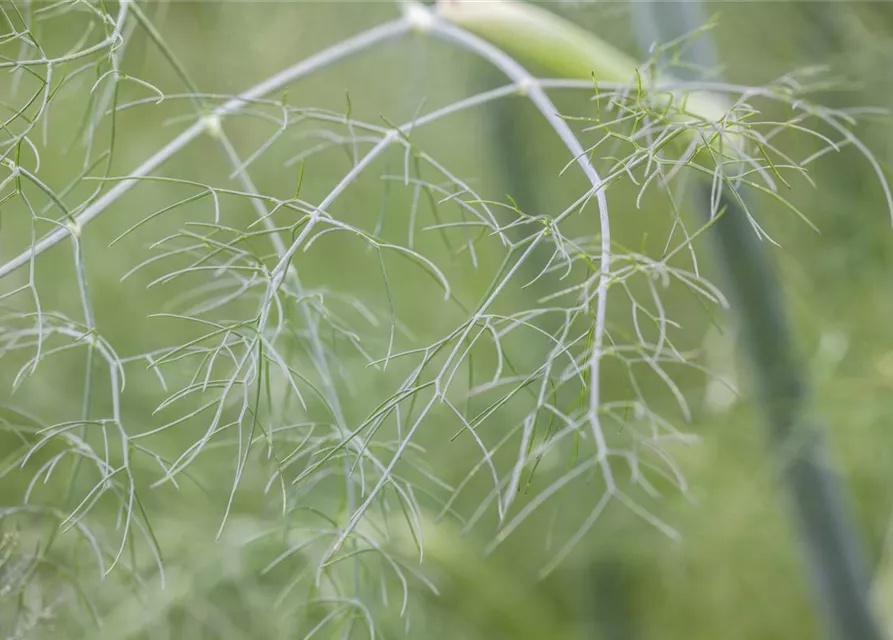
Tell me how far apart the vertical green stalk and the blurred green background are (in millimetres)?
164

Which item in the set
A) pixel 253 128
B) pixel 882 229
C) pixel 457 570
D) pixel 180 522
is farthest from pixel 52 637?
pixel 882 229

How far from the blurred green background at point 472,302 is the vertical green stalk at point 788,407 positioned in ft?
0.54

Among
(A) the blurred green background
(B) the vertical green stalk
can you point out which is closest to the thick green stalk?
(B) the vertical green stalk

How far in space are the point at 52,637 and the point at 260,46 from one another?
0.88m

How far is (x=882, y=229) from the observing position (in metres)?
0.96

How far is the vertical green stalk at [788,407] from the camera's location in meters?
0.63

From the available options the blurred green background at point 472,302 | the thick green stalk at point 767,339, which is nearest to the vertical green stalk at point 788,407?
the thick green stalk at point 767,339

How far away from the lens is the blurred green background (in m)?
0.94

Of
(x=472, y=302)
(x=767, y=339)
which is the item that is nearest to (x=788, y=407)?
(x=767, y=339)

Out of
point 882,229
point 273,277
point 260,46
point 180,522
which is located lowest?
point 180,522

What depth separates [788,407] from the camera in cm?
74

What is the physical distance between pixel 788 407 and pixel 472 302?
54cm

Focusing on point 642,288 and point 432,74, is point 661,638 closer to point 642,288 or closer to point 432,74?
point 642,288

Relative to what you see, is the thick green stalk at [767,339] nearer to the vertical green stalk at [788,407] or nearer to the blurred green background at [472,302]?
the vertical green stalk at [788,407]
